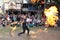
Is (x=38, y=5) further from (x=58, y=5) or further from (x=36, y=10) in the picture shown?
(x=58, y=5)

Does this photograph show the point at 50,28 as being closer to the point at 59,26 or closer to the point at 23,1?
the point at 59,26

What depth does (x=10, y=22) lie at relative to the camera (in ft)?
65.8

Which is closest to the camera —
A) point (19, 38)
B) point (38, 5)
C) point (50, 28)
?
point (19, 38)

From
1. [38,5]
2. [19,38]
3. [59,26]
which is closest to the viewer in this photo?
[19,38]

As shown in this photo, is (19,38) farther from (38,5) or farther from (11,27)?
(38,5)

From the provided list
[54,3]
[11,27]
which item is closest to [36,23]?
[11,27]

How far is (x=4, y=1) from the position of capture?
26641 millimetres

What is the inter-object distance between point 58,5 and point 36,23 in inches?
184

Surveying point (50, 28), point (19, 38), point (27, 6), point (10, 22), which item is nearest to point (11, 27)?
point (10, 22)

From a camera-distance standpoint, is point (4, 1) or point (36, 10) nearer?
point (36, 10)

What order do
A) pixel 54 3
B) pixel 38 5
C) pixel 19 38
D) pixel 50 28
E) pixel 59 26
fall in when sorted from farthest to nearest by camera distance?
pixel 38 5 → pixel 54 3 → pixel 59 26 → pixel 50 28 → pixel 19 38

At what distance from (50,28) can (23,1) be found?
8214 mm

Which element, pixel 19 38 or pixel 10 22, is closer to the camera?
pixel 19 38

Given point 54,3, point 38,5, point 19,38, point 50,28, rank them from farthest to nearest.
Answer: point 38,5
point 54,3
point 50,28
point 19,38
